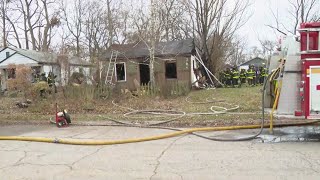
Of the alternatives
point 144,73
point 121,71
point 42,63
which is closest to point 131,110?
point 121,71

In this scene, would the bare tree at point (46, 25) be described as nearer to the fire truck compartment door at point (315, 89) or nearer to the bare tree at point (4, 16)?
the bare tree at point (4, 16)

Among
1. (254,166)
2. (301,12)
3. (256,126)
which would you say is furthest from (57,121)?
(301,12)

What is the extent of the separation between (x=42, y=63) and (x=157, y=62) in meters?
9.44

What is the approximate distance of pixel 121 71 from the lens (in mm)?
28594

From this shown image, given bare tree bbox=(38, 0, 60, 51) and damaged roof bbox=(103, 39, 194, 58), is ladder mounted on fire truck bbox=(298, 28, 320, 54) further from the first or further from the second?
bare tree bbox=(38, 0, 60, 51)

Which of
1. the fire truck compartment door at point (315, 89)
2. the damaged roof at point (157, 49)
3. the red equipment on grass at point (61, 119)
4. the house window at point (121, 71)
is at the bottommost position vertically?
the red equipment on grass at point (61, 119)

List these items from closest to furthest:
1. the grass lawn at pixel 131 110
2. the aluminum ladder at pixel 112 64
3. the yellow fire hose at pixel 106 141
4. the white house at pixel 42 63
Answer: the yellow fire hose at pixel 106 141 < the grass lawn at pixel 131 110 < the white house at pixel 42 63 < the aluminum ladder at pixel 112 64

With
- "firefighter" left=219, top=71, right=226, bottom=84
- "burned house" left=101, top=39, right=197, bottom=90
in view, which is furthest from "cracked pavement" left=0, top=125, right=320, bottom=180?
"firefighter" left=219, top=71, right=226, bottom=84

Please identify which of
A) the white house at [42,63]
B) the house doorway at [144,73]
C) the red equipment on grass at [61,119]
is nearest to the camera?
the red equipment on grass at [61,119]

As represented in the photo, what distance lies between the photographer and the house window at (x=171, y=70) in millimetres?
27742

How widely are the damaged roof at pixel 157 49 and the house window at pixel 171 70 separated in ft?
3.33

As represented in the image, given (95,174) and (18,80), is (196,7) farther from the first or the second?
(95,174)

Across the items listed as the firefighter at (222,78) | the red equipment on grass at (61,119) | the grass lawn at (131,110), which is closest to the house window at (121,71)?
the firefighter at (222,78)

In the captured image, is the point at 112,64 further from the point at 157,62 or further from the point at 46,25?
the point at 46,25
